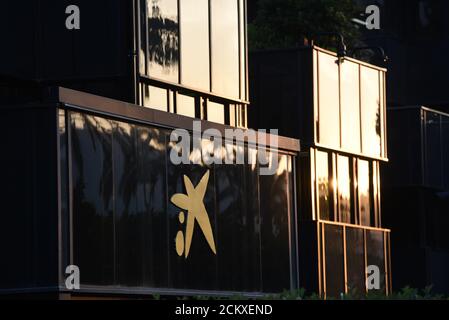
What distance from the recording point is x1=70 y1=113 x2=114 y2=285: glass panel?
72.6 ft

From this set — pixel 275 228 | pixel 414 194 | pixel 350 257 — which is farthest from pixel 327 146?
pixel 414 194

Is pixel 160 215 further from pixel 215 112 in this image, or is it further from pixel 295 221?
pixel 295 221

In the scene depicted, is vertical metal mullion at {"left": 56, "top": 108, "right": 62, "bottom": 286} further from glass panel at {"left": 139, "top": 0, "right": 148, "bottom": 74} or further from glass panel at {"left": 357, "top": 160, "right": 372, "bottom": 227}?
glass panel at {"left": 357, "top": 160, "right": 372, "bottom": 227}

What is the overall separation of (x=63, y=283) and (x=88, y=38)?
657 centimetres

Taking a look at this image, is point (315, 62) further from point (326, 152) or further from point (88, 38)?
point (88, 38)

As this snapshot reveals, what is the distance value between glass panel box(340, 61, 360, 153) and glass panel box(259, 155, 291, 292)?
514cm

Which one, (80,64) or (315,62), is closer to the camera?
(80,64)

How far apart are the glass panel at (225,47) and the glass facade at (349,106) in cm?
323

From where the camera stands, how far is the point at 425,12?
48.1 metres

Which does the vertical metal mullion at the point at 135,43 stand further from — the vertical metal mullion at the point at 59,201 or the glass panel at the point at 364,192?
the glass panel at the point at 364,192

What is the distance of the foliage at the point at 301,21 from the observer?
40531mm

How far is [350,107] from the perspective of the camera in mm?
34906
